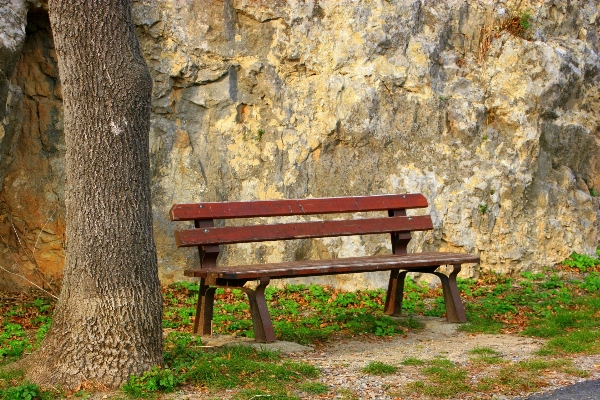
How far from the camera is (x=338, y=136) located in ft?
29.7

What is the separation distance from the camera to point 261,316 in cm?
571

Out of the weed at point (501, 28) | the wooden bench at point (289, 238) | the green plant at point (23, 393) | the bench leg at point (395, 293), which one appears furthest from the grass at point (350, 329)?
the weed at point (501, 28)

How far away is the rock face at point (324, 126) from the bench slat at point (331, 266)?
2203 mm

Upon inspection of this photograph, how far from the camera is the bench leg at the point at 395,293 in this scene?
706 centimetres

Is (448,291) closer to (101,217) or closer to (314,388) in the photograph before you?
A: (314,388)

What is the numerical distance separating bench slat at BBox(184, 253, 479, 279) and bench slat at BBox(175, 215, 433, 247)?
258 millimetres

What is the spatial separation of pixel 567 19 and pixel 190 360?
7977mm

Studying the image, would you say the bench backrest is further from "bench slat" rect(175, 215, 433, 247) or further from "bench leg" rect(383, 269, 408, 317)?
→ "bench leg" rect(383, 269, 408, 317)

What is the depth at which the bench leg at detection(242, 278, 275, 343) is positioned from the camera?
5.69 meters

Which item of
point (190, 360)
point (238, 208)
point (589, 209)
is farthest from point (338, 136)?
point (190, 360)

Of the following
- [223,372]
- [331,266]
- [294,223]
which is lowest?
[223,372]

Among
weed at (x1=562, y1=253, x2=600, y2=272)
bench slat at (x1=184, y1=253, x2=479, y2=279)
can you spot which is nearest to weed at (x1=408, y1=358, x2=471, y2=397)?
bench slat at (x1=184, y1=253, x2=479, y2=279)

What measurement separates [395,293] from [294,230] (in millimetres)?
1279

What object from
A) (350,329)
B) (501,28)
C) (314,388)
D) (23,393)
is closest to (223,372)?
(314,388)
